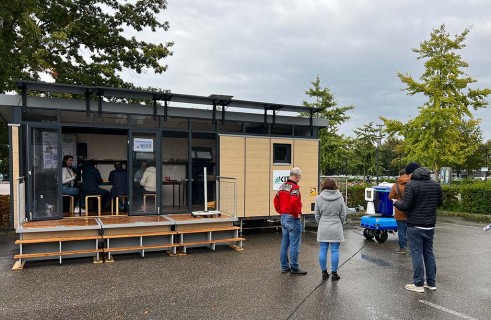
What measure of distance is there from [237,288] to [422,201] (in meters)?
2.96

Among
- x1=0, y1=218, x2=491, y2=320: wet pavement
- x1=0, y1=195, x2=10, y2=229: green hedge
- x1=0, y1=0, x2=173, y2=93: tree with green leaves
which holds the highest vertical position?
x1=0, y1=0, x2=173, y2=93: tree with green leaves

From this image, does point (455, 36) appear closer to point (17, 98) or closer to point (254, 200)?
point (254, 200)

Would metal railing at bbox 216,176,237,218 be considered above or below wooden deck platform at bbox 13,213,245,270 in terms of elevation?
above

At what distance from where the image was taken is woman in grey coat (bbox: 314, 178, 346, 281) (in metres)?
5.91

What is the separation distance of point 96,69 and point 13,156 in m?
6.76

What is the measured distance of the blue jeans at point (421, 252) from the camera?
5.43 metres

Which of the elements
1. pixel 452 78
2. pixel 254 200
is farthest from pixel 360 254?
pixel 452 78

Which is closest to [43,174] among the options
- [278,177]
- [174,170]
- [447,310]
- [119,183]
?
[119,183]

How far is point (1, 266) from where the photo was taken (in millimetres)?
6844

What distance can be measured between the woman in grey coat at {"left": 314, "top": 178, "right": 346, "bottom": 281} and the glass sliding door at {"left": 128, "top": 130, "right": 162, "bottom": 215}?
4676mm

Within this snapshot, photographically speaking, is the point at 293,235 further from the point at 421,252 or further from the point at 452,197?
the point at 452,197

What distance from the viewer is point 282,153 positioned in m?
11.2

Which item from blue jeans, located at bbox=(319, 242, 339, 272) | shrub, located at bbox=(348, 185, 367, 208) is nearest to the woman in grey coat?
blue jeans, located at bbox=(319, 242, 339, 272)

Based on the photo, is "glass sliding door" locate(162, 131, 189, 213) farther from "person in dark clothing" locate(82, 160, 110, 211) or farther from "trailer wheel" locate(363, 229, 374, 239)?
"trailer wheel" locate(363, 229, 374, 239)
